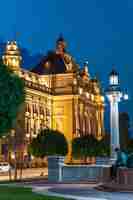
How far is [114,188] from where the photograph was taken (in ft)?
83.3

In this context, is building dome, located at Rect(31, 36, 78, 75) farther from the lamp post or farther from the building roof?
the lamp post

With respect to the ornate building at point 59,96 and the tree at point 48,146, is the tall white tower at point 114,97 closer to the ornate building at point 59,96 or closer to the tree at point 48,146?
the tree at point 48,146

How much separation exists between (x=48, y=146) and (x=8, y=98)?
34187 millimetres

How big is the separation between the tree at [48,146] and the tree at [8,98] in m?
30.9

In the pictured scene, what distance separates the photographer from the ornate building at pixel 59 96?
114500 millimetres

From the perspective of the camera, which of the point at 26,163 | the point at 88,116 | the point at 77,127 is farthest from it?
the point at 88,116

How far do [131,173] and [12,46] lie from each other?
3694 inches

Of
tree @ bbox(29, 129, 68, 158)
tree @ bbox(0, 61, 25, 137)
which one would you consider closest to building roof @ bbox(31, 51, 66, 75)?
tree @ bbox(29, 129, 68, 158)

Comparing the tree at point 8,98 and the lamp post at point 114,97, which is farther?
the tree at point 8,98

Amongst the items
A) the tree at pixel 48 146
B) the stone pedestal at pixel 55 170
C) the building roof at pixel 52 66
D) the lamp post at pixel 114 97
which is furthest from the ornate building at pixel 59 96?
the stone pedestal at pixel 55 170

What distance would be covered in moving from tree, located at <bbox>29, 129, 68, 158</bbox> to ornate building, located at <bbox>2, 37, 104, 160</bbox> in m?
29.6

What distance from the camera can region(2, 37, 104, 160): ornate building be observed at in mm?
114500

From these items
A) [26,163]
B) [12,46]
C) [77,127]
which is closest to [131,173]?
[26,163]

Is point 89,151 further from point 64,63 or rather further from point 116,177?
point 64,63
